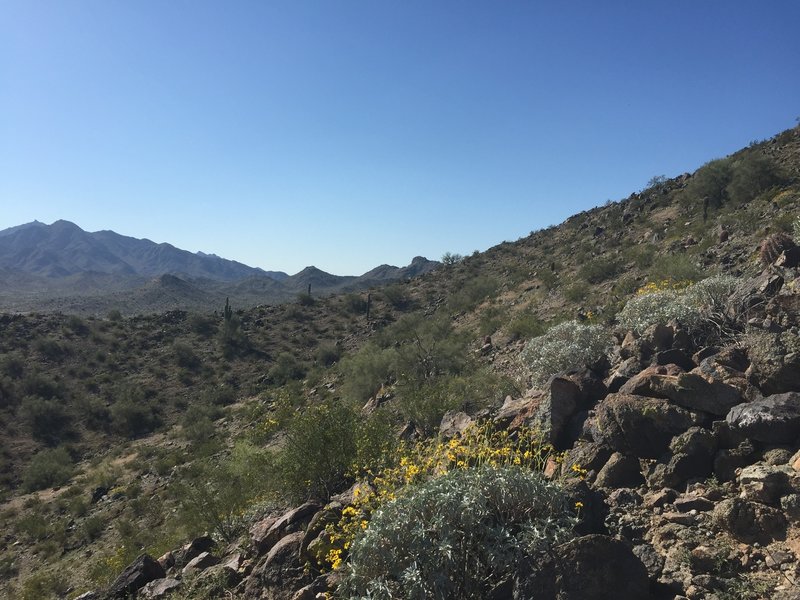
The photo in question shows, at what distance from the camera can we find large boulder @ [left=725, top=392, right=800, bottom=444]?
430cm

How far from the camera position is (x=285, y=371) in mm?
28625

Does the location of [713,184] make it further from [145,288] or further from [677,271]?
[145,288]

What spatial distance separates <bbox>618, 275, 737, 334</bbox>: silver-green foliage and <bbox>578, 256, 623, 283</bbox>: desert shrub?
11832mm

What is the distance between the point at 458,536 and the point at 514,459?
4.06 ft

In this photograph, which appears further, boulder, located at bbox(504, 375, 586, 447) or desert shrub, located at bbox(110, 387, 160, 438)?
desert shrub, located at bbox(110, 387, 160, 438)

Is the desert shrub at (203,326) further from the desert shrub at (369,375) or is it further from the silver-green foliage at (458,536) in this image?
the silver-green foliage at (458,536)

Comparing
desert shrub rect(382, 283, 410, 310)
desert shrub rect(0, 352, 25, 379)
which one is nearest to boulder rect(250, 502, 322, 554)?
desert shrub rect(0, 352, 25, 379)

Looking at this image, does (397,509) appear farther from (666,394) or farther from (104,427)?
(104,427)

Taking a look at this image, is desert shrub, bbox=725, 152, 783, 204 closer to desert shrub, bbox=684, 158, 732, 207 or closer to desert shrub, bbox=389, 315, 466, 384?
desert shrub, bbox=684, 158, 732, 207

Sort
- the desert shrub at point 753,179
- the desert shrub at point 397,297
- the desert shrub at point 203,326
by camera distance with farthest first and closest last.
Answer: the desert shrub at point 397,297 → the desert shrub at point 203,326 → the desert shrub at point 753,179

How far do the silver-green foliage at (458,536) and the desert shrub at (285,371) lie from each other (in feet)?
79.5

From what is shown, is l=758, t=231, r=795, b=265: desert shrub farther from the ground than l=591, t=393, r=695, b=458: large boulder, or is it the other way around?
l=758, t=231, r=795, b=265: desert shrub

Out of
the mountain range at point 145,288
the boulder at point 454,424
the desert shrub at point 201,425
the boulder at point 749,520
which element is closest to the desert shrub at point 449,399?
the boulder at point 454,424

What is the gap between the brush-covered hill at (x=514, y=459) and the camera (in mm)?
3758
